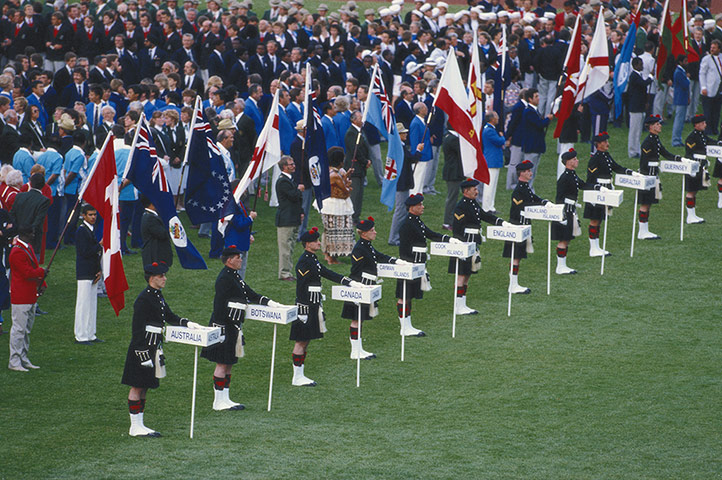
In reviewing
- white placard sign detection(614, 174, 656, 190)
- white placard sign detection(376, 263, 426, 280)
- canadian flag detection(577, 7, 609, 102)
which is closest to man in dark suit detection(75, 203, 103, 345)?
white placard sign detection(376, 263, 426, 280)

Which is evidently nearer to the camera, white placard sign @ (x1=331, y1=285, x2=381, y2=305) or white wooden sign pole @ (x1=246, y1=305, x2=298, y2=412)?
white wooden sign pole @ (x1=246, y1=305, x2=298, y2=412)

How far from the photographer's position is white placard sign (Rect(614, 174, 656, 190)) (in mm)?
20438

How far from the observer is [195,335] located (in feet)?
42.2

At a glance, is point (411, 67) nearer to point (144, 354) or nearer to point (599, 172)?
point (599, 172)

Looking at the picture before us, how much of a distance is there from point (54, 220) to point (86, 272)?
5.04m

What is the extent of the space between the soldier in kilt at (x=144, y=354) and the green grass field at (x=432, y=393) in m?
0.36

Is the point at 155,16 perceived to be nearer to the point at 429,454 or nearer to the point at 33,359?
the point at 33,359

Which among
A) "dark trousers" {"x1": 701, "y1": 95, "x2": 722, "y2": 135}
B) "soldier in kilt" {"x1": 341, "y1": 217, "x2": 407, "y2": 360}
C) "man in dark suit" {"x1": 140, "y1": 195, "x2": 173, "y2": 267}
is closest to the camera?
"soldier in kilt" {"x1": 341, "y1": 217, "x2": 407, "y2": 360}

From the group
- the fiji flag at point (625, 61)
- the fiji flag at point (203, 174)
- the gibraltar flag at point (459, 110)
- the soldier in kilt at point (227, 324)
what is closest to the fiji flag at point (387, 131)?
the gibraltar flag at point (459, 110)

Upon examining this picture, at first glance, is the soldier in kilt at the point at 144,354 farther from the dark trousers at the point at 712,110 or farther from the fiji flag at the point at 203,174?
the dark trousers at the point at 712,110

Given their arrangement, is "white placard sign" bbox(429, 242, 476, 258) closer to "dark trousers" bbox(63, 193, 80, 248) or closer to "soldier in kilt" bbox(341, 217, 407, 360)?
"soldier in kilt" bbox(341, 217, 407, 360)

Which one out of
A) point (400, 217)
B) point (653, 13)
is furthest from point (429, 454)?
point (653, 13)

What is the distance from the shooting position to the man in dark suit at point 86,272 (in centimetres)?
1636

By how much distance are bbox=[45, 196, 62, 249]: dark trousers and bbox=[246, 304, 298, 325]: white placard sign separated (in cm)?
813
